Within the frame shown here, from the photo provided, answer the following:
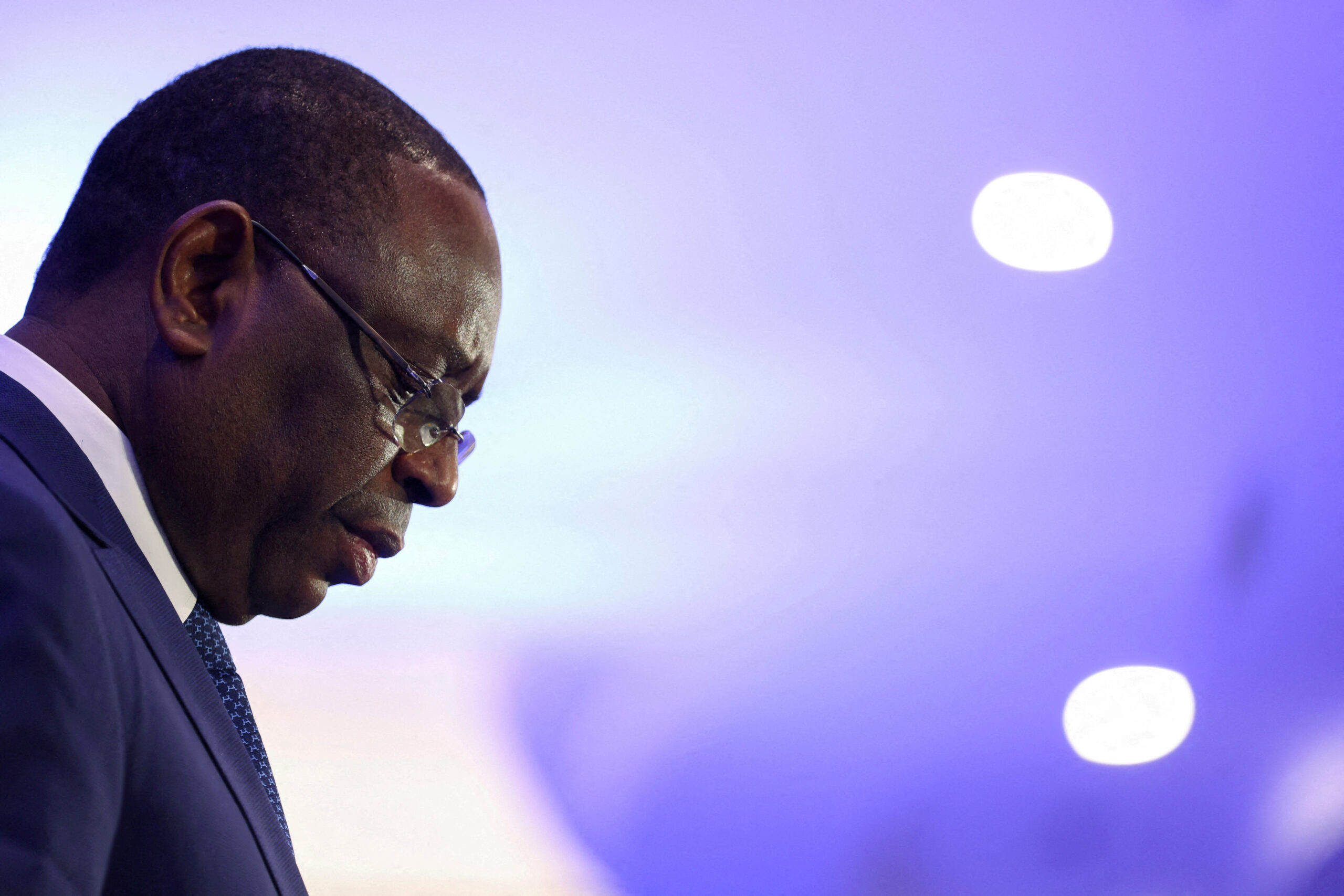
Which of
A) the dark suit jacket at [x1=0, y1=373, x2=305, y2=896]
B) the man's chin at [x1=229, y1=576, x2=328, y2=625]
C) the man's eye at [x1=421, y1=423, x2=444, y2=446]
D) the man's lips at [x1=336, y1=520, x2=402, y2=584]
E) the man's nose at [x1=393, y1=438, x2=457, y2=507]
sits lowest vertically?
the dark suit jacket at [x1=0, y1=373, x2=305, y2=896]

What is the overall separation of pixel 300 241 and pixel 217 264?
0.05m

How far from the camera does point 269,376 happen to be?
57 centimetres

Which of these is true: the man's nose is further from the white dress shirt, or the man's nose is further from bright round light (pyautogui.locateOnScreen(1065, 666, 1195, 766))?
bright round light (pyautogui.locateOnScreen(1065, 666, 1195, 766))

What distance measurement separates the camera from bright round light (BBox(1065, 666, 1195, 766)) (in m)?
1.50

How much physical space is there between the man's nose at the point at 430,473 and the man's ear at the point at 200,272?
0.13 metres

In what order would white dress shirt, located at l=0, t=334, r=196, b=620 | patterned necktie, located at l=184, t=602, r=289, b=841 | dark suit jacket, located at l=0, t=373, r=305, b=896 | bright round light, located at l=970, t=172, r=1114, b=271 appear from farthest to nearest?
bright round light, located at l=970, t=172, r=1114, b=271, patterned necktie, located at l=184, t=602, r=289, b=841, white dress shirt, located at l=0, t=334, r=196, b=620, dark suit jacket, located at l=0, t=373, r=305, b=896

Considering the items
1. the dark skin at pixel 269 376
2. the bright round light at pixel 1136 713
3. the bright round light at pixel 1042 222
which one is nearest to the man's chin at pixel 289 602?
the dark skin at pixel 269 376

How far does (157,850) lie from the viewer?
40 cm

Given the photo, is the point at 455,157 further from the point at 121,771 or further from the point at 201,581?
the point at 121,771

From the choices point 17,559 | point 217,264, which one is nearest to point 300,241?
point 217,264

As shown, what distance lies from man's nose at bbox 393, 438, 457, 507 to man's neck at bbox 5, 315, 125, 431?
0.52ft

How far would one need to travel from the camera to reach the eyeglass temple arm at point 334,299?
1.94 ft

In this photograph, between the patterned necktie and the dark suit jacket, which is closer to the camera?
the dark suit jacket

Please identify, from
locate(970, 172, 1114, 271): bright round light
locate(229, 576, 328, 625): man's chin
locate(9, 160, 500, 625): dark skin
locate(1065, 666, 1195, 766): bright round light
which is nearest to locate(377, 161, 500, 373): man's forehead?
locate(9, 160, 500, 625): dark skin
